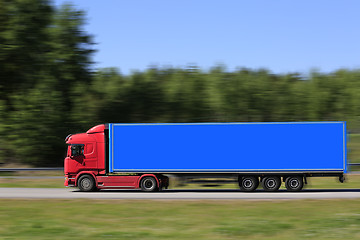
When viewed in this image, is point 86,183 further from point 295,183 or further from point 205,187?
point 295,183

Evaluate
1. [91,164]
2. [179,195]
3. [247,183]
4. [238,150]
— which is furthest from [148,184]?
[247,183]

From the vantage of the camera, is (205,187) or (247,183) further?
(205,187)

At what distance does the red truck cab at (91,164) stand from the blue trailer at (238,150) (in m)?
0.48

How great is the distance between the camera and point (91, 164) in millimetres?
23266

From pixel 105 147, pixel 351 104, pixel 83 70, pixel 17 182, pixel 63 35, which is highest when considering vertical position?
pixel 63 35

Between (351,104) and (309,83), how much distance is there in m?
4.28

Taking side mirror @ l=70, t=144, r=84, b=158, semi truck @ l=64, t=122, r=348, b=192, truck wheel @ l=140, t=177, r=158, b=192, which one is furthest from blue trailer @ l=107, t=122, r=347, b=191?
side mirror @ l=70, t=144, r=84, b=158

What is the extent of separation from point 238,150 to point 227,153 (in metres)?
0.53

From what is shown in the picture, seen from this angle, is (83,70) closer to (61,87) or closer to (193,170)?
(61,87)

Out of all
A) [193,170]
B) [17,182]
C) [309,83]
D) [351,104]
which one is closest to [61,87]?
[17,182]

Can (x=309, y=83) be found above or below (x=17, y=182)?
above

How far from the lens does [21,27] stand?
37.8 metres

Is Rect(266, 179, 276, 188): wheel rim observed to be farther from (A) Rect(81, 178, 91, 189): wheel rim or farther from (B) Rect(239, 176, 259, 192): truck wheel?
(A) Rect(81, 178, 91, 189): wheel rim

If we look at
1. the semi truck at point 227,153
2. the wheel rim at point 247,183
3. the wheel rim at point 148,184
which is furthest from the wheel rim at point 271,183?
the wheel rim at point 148,184
